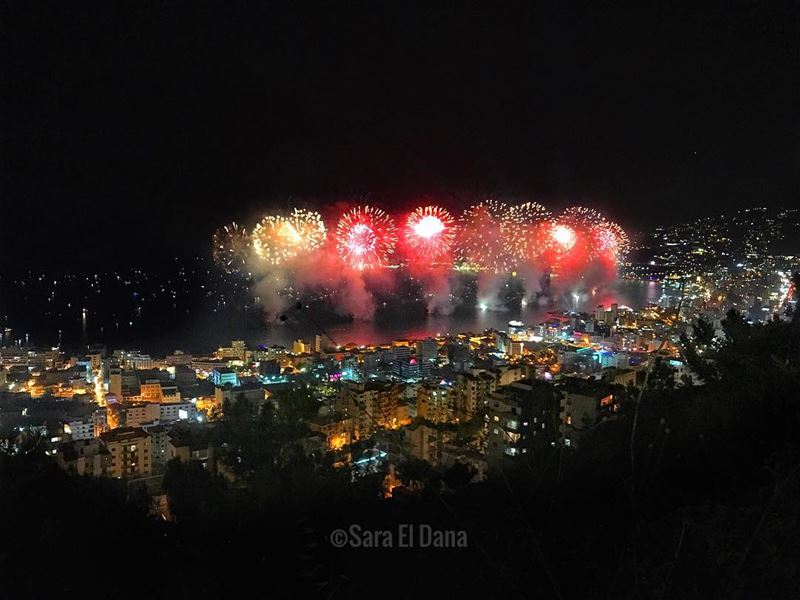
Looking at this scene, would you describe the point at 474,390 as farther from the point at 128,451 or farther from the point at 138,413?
the point at 138,413

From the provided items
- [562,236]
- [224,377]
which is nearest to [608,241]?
[562,236]

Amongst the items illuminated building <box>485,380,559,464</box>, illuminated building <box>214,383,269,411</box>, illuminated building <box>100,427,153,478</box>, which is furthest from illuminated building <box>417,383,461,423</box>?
illuminated building <box>100,427,153,478</box>

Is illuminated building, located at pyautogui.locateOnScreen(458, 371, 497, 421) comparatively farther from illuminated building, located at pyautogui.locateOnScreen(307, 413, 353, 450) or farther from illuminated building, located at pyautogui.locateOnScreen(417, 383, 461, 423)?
illuminated building, located at pyautogui.locateOnScreen(307, 413, 353, 450)

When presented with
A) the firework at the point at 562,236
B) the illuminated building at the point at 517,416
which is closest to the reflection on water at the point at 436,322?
the firework at the point at 562,236

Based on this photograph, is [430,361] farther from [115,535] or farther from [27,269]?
[27,269]

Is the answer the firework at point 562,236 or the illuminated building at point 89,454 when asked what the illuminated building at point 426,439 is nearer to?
the illuminated building at point 89,454
